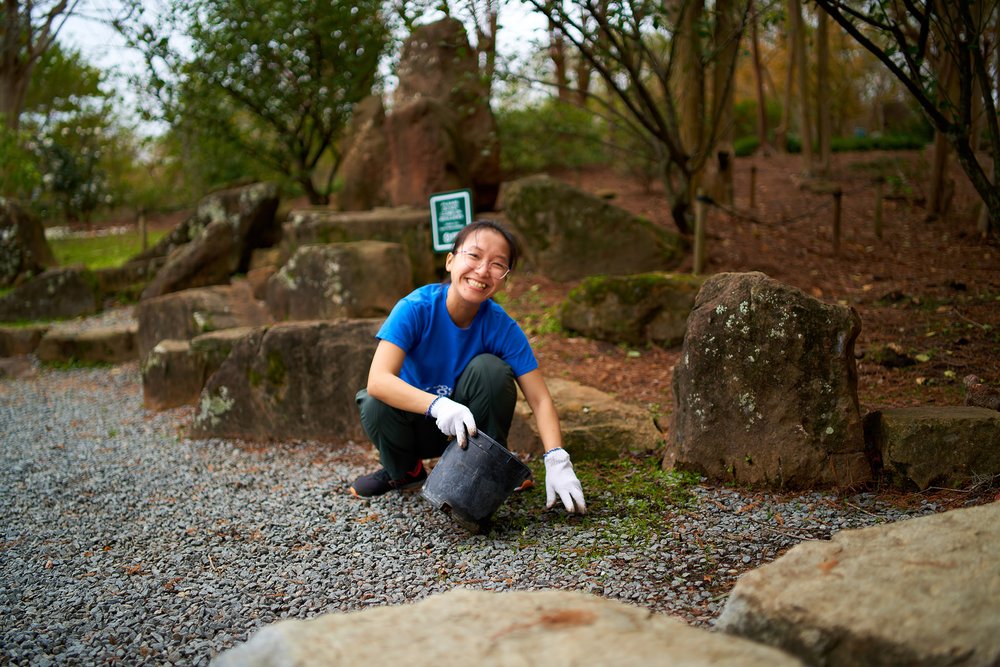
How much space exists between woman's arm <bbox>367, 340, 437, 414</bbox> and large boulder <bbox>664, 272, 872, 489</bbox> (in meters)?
1.14

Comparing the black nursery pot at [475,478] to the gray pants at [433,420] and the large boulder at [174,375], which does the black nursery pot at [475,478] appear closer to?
the gray pants at [433,420]

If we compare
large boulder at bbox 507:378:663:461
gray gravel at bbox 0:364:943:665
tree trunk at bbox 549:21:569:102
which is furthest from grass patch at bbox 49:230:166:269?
large boulder at bbox 507:378:663:461

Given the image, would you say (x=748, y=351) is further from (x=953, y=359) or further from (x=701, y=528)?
(x=953, y=359)

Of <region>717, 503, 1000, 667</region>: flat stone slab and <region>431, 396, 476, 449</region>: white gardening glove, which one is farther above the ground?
<region>431, 396, 476, 449</region>: white gardening glove

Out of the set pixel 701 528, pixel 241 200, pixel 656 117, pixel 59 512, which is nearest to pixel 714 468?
pixel 701 528

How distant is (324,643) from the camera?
5.13 feet

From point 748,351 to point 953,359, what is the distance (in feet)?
6.78

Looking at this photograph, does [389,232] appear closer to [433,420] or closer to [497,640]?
[433,420]

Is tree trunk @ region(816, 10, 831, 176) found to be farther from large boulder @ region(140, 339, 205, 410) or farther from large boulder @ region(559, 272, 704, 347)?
large boulder @ region(140, 339, 205, 410)

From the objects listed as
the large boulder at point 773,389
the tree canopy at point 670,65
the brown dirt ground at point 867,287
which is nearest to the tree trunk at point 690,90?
the tree canopy at point 670,65

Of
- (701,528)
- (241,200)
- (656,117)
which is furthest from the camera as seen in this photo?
(241,200)

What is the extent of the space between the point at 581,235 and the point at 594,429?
3.56 metres

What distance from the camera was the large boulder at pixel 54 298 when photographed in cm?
922

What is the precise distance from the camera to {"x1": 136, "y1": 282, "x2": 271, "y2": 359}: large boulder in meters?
6.75
